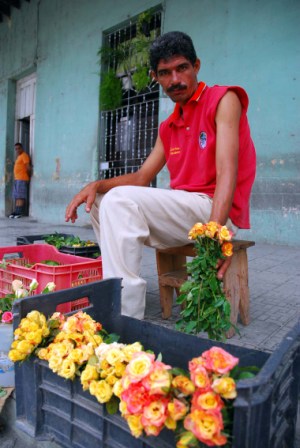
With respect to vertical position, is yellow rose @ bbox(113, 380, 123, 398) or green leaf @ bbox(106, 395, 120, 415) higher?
yellow rose @ bbox(113, 380, 123, 398)

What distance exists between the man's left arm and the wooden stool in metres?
0.32

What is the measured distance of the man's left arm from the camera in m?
1.75

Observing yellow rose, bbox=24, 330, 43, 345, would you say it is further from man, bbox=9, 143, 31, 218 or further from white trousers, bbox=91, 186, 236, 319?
man, bbox=9, 143, 31, 218

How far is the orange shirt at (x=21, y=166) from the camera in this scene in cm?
977

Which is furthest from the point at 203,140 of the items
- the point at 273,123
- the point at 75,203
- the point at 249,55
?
the point at 249,55

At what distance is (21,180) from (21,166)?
14.8 inches

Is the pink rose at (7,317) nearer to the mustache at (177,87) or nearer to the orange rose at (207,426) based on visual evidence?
the orange rose at (207,426)

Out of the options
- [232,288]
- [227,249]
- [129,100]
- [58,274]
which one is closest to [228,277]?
[232,288]

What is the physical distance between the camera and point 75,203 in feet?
6.97

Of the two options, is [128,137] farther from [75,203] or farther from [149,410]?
[149,410]

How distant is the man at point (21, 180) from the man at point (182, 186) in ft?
26.9

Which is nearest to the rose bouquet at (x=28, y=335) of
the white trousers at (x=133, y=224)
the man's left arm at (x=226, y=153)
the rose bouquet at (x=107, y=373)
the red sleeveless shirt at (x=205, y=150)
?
the rose bouquet at (x=107, y=373)

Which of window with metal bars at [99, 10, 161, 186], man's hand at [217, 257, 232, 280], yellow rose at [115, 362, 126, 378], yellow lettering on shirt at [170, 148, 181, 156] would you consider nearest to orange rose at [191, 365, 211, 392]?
yellow rose at [115, 362, 126, 378]

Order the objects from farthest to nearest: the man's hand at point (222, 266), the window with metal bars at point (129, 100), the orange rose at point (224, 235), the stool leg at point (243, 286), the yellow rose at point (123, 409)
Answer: the window with metal bars at point (129, 100) → the stool leg at point (243, 286) → the man's hand at point (222, 266) → the orange rose at point (224, 235) → the yellow rose at point (123, 409)
